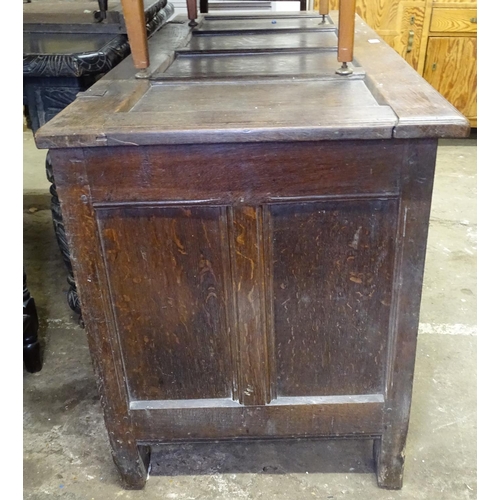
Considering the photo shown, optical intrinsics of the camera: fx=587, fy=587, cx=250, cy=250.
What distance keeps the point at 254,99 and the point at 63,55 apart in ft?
1.74

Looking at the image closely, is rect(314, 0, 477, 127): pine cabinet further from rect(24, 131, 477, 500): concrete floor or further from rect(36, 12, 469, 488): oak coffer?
rect(36, 12, 469, 488): oak coffer

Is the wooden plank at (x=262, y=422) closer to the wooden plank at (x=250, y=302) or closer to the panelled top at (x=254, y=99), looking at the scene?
the wooden plank at (x=250, y=302)

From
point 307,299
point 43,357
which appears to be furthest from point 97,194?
point 43,357

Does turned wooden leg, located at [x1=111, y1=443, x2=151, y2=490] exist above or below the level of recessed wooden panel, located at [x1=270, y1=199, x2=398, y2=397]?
below

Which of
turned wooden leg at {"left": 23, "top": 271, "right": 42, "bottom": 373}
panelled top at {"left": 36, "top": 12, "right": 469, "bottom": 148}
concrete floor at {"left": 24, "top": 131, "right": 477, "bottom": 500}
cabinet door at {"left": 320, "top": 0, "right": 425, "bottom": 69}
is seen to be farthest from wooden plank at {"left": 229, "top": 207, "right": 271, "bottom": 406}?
cabinet door at {"left": 320, "top": 0, "right": 425, "bottom": 69}

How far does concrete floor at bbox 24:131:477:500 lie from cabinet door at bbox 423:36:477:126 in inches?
66.3

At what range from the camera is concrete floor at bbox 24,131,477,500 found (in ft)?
4.50

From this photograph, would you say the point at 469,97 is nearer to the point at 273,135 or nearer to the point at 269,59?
the point at 269,59

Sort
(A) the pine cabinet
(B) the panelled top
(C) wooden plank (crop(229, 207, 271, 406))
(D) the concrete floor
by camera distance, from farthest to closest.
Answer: (A) the pine cabinet → (D) the concrete floor → (C) wooden plank (crop(229, 207, 271, 406)) → (B) the panelled top

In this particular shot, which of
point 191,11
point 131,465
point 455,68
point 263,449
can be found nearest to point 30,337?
point 131,465

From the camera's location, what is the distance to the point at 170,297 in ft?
3.79

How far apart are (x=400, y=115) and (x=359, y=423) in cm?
66

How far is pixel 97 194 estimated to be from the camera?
1032 millimetres

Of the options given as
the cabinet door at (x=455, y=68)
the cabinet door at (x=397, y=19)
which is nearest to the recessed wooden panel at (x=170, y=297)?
the cabinet door at (x=397, y=19)
